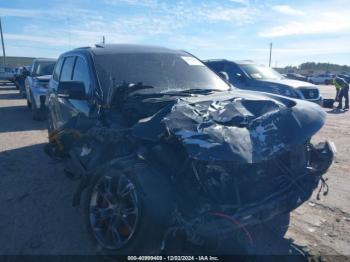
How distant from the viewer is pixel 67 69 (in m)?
5.91

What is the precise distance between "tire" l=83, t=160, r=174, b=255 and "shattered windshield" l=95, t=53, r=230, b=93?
4.43 ft

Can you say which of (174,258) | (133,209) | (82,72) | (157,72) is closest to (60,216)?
(133,209)

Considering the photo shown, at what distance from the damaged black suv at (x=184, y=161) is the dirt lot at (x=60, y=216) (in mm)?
497

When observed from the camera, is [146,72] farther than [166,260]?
Yes

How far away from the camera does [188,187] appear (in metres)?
3.03

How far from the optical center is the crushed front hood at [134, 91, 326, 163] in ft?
9.48

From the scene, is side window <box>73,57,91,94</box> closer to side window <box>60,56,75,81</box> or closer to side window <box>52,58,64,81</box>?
side window <box>60,56,75,81</box>

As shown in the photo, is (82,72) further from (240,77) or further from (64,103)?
(240,77)

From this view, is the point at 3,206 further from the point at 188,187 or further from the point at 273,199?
the point at 273,199

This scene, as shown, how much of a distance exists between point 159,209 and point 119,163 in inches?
26.4

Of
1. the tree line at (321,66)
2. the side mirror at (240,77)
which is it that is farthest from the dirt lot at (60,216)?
the tree line at (321,66)

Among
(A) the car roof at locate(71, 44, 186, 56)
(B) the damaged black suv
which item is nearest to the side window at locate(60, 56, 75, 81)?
(A) the car roof at locate(71, 44, 186, 56)

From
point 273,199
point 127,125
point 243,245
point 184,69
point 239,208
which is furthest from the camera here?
point 184,69

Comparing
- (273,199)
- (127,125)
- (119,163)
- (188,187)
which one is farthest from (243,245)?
(127,125)
